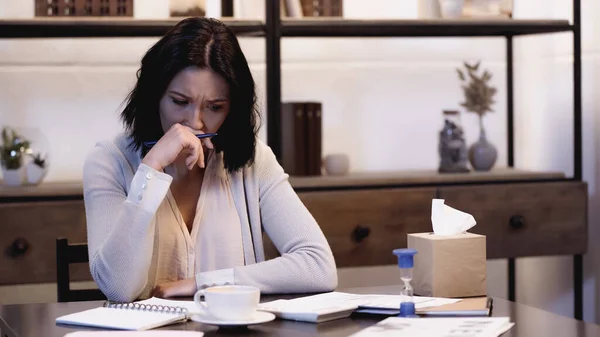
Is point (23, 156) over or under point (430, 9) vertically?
under

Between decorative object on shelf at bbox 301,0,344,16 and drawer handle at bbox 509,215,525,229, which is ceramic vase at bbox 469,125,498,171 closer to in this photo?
drawer handle at bbox 509,215,525,229

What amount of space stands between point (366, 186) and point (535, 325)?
1.66m

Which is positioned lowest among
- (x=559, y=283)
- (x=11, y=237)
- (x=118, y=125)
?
(x=559, y=283)

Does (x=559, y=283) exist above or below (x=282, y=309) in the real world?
below

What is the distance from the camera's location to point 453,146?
10.7ft

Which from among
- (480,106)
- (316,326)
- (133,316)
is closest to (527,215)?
(480,106)

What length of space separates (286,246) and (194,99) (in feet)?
1.21

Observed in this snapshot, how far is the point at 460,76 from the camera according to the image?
137 inches

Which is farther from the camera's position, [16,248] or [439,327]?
[16,248]

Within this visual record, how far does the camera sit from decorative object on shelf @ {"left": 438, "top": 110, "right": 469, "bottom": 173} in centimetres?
325

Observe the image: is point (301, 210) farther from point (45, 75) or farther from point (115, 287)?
point (45, 75)

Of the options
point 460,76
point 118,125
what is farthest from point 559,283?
point 118,125

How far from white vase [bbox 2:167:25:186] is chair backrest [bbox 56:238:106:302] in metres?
0.93

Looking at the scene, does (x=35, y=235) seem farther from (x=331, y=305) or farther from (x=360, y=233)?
(x=331, y=305)
